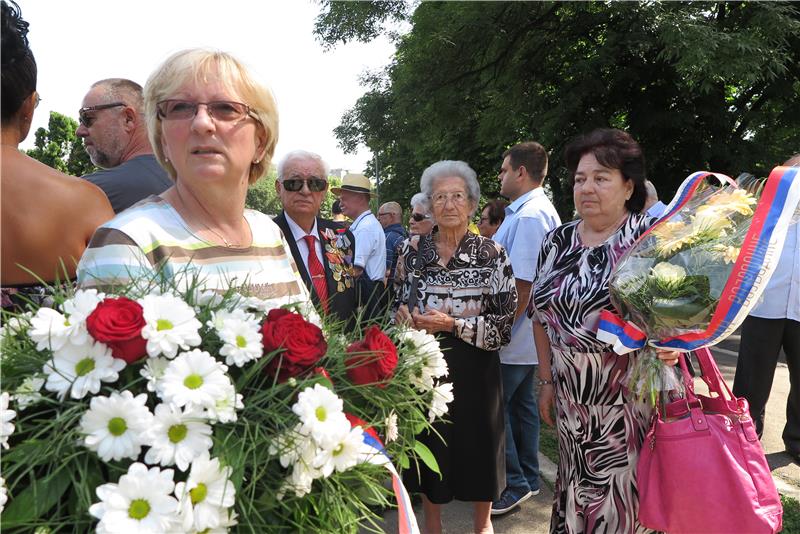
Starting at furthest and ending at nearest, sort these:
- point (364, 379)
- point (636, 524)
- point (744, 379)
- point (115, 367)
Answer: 1. point (744, 379)
2. point (636, 524)
3. point (364, 379)
4. point (115, 367)

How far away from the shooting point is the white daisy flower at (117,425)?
0.97 m

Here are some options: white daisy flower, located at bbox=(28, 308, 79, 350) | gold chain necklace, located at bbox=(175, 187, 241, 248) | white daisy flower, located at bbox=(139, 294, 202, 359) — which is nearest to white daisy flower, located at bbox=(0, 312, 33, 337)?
white daisy flower, located at bbox=(28, 308, 79, 350)

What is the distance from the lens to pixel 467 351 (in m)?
3.45

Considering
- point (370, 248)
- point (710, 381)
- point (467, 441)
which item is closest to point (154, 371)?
point (710, 381)

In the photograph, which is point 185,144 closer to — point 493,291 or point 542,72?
point 493,291

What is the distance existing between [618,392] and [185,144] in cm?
217

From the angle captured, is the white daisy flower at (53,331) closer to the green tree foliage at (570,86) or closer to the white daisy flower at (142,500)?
the white daisy flower at (142,500)

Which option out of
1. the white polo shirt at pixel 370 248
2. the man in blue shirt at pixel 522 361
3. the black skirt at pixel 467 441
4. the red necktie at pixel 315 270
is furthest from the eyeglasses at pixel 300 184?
the white polo shirt at pixel 370 248

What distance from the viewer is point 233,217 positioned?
1.77 metres

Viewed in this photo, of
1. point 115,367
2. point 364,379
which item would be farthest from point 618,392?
point 115,367

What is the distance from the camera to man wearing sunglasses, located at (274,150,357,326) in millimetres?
3586

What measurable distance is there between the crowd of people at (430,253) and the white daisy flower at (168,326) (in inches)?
10.5

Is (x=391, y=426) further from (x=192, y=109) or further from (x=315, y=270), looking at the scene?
(x=315, y=270)

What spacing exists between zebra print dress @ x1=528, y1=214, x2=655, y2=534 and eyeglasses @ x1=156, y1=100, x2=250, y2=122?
72.6 inches
